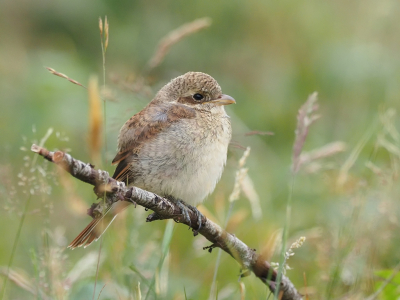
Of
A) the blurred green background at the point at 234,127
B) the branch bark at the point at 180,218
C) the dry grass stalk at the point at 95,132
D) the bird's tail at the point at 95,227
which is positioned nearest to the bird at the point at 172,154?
the bird's tail at the point at 95,227

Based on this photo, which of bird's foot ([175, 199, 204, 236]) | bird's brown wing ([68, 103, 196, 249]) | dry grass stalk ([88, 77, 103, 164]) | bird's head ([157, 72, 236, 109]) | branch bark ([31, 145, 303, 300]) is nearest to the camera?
branch bark ([31, 145, 303, 300])

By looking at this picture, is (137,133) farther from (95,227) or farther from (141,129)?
(95,227)

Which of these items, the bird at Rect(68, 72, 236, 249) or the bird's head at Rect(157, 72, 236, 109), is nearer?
the bird at Rect(68, 72, 236, 249)

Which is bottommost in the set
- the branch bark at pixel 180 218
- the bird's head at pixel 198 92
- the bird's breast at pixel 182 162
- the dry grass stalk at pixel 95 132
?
the branch bark at pixel 180 218

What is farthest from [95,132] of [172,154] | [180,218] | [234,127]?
[234,127]

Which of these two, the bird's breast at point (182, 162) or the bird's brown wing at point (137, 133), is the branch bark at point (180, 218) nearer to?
the bird's breast at point (182, 162)

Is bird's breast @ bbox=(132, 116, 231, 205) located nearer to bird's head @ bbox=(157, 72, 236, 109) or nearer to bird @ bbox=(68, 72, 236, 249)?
bird @ bbox=(68, 72, 236, 249)

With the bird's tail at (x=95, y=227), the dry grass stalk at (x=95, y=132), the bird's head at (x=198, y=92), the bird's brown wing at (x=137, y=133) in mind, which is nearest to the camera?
the dry grass stalk at (x=95, y=132)

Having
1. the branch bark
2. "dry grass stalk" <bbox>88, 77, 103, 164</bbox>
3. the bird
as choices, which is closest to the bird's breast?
the bird
